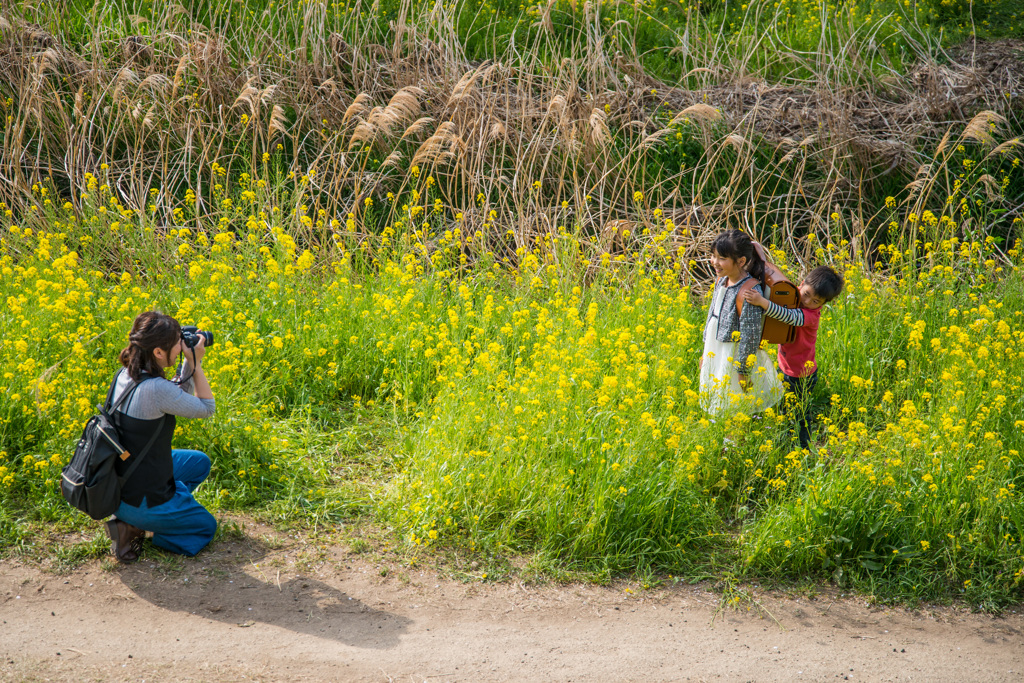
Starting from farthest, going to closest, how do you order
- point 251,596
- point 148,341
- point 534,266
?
point 534,266, point 251,596, point 148,341

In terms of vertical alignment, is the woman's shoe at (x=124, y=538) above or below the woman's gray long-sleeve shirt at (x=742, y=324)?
below

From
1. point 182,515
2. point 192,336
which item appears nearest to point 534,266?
point 192,336

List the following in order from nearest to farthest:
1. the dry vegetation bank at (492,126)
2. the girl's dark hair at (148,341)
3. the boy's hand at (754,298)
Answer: the girl's dark hair at (148,341) < the boy's hand at (754,298) < the dry vegetation bank at (492,126)

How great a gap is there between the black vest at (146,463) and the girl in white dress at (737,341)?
2.90 metres

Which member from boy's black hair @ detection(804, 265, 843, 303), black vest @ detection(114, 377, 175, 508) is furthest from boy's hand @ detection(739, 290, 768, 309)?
black vest @ detection(114, 377, 175, 508)

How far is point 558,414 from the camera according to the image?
4.54m

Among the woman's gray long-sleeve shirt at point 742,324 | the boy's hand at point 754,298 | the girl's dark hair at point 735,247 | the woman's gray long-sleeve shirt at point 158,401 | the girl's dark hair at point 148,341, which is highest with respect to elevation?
the girl's dark hair at point 735,247

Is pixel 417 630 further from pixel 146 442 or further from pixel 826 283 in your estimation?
pixel 826 283

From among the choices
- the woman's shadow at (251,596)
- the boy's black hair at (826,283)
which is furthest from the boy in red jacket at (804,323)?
the woman's shadow at (251,596)

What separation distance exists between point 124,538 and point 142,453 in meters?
0.54

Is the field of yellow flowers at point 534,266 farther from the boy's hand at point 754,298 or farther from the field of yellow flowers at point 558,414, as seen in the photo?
the boy's hand at point 754,298

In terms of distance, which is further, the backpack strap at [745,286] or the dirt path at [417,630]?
the backpack strap at [745,286]

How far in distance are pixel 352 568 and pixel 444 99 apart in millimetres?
6067

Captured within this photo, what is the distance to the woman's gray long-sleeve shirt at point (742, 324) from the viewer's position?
4539 millimetres
